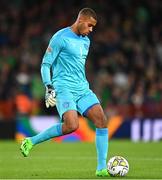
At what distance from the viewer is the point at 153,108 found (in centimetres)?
2103

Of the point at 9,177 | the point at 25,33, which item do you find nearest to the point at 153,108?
the point at 25,33

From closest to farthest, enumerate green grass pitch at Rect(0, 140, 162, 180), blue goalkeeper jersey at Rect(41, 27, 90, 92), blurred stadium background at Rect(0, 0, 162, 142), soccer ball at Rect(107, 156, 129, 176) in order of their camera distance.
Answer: soccer ball at Rect(107, 156, 129, 176), green grass pitch at Rect(0, 140, 162, 180), blue goalkeeper jersey at Rect(41, 27, 90, 92), blurred stadium background at Rect(0, 0, 162, 142)

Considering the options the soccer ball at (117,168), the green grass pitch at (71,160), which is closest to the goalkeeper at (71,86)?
the soccer ball at (117,168)

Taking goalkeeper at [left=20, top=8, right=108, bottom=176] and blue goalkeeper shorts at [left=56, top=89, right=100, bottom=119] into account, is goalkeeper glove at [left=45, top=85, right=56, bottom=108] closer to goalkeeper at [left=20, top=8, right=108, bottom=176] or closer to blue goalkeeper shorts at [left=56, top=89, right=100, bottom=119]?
goalkeeper at [left=20, top=8, right=108, bottom=176]

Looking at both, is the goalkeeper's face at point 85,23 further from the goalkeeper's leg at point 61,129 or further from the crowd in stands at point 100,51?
the crowd in stands at point 100,51

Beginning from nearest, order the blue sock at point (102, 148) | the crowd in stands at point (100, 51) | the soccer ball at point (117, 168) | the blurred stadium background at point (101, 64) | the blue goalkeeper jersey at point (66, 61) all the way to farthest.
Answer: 1. the soccer ball at point (117, 168)
2. the blue sock at point (102, 148)
3. the blue goalkeeper jersey at point (66, 61)
4. the blurred stadium background at point (101, 64)
5. the crowd in stands at point (100, 51)

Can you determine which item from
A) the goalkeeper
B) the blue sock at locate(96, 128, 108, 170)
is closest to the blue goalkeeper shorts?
the goalkeeper

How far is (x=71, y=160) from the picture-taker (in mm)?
13820

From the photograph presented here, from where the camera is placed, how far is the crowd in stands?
69.0 feet

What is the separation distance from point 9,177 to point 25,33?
527 inches

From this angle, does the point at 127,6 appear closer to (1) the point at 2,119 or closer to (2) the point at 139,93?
(2) the point at 139,93

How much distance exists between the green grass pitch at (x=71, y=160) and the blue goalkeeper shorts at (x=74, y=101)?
89 cm

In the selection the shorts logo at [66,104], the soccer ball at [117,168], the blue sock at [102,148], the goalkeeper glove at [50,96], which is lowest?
the soccer ball at [117,168]

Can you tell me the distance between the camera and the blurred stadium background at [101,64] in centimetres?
2042
